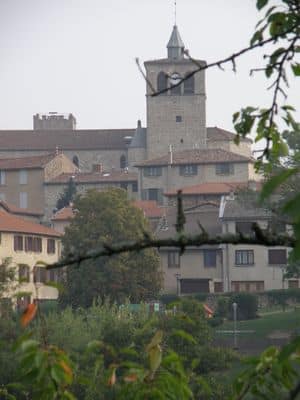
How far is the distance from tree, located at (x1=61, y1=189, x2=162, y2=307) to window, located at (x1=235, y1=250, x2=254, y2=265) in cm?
1270

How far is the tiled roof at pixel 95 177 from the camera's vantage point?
462ft

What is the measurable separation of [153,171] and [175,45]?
2748 centimetres

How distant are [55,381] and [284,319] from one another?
6747cm

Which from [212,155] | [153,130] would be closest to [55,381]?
[212,155]

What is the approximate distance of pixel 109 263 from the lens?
81.2 m

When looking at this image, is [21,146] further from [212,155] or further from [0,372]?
[0,372]

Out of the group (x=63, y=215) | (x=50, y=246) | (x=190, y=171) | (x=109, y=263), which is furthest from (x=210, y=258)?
(x=190, y=171)

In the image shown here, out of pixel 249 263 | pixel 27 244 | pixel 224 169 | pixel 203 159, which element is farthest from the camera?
pixel 224 169

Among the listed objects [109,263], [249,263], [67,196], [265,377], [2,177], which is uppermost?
[2,177]

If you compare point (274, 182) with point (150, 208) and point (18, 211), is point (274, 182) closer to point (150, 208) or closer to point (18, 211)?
point (150, 208)

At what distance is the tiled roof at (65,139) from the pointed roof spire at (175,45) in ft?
36.2

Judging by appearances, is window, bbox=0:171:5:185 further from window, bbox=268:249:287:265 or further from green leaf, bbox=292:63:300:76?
green leaf, bbox=292:63:300:76

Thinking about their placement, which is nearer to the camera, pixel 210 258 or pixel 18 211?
pixel 210 258

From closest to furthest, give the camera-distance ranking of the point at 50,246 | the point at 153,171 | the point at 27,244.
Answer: the point at 27,244
the point at 50,246
the point at 153,171
